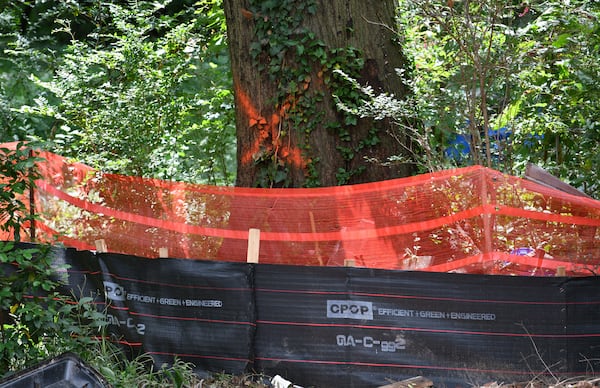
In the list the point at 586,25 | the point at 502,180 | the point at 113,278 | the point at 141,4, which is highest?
the point at 141,4

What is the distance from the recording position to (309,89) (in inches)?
310

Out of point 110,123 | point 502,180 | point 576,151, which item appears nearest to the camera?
point 502,180

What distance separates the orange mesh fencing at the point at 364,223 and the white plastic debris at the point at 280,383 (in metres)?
0.98

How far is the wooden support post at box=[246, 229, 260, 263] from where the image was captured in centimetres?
688

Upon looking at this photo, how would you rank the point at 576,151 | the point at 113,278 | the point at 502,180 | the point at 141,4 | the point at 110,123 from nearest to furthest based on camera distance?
the point at 502,180, the point at 113,278, the point at 576,151, the point at 110,123, the point at 141,4

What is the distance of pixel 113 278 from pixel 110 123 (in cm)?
274

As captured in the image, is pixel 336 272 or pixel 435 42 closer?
pixel 336 272

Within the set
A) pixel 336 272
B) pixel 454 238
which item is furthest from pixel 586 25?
pixel 336 272

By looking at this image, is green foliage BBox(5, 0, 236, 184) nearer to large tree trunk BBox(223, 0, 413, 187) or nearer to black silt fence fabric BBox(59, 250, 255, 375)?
large tree trunk BBox(223, 0, 413, 187)

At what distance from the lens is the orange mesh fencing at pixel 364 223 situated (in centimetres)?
641

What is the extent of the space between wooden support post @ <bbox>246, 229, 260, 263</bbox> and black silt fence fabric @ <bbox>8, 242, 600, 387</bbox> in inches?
7.3

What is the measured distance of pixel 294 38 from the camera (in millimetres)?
7898

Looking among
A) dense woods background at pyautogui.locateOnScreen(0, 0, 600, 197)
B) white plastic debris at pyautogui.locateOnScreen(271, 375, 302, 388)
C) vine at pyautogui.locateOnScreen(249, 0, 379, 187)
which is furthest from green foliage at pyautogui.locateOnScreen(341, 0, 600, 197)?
white plastic debris at pyautogui.locateOnScreen(271, 375, 302, 388)

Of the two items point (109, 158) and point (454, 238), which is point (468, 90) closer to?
point (454, 238)
